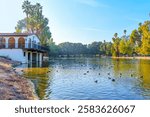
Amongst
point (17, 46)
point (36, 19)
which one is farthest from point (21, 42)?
point (36, 19)

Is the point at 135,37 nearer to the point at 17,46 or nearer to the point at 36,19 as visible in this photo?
the point at 36,19

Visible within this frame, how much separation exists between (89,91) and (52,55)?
101 meters

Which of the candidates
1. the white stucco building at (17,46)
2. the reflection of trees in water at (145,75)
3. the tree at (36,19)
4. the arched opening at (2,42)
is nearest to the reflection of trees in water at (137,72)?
the reflection of trees in water at (145,75)

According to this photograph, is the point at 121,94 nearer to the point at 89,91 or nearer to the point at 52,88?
the point at 89,91

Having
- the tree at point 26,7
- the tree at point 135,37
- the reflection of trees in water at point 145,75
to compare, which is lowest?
the reflection of trees in water at point 145,75

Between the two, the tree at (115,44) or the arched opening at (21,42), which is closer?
the arched opening at (21,42)

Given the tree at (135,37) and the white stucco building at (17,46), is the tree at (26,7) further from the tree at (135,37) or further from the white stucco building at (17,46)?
the tree at (135,37)

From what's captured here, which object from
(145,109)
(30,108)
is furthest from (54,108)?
(145,109)

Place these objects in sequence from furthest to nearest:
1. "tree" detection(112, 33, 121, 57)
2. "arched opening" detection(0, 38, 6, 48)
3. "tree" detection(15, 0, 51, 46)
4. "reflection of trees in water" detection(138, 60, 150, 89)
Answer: "tree" detection(112, 33, 121, 57) → "tree" detection(15, 0, 51, 46) → "arched opening" detection(0, 38, 6, 48) → "reflection of trees in water" detection(138, 60, 150, 89)

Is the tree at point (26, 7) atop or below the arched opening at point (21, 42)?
atop

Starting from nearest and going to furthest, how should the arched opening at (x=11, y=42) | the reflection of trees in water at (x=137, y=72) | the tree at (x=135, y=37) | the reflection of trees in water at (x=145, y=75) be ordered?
the reflection of trees in water at (x=145, y=75) → the reflection of trees in water at (x=137, y=72) → the arched opening at (x=11, y=42) → the tree at (x=135, y=37)

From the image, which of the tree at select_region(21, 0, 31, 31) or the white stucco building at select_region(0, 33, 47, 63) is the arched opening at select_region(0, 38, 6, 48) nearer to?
the white stucco building at select_region(0, 33, 47, 63)

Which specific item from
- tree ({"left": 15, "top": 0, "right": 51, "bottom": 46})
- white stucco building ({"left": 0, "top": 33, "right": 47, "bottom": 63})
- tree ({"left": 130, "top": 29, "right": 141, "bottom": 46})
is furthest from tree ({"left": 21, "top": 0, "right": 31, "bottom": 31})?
tree ({"left": 130, "top": 29, "right": 141, "bottom": 46})

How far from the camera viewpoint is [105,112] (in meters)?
10.5
